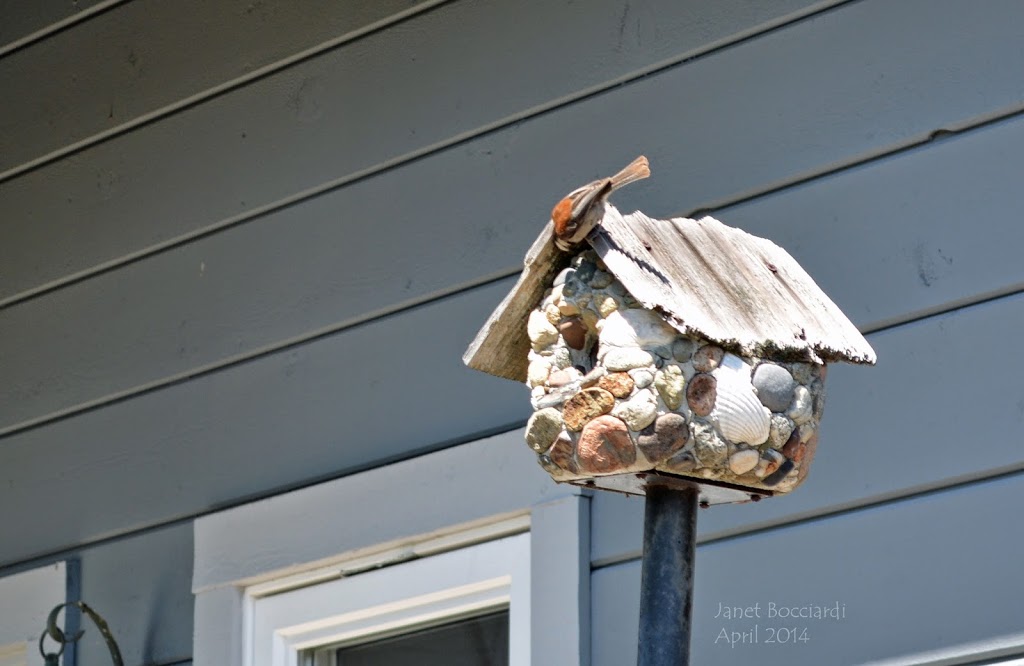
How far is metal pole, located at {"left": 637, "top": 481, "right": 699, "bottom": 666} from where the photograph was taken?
1559mm

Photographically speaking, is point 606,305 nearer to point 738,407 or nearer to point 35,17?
point 738,407

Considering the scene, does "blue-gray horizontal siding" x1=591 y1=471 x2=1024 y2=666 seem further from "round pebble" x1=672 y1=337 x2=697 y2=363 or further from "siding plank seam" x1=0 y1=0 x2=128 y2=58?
"siding plank seam" x1=0 y1=0 x2=128 y2=58

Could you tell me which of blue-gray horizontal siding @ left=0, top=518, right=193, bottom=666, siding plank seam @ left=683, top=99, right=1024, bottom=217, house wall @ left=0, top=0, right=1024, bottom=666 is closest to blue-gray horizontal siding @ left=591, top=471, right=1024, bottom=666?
house wall @ left=0, top=0, right=1024, bottom=666

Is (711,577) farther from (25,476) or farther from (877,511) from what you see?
(25,476)

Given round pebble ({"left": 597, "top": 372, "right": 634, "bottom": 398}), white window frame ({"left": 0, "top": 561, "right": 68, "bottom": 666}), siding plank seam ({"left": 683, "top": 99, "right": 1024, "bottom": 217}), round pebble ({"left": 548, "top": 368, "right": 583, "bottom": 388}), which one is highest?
siding plank seam ({"left": 683, "top": 99, "right": 1024, "bottom": 217})

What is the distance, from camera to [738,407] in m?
1.59

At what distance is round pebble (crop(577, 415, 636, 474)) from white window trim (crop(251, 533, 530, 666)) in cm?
95

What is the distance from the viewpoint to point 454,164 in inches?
110

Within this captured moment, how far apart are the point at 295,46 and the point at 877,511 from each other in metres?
1.43

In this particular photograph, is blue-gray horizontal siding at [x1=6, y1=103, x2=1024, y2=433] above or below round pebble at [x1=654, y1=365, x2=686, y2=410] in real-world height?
above

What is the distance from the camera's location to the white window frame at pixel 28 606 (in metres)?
3.09

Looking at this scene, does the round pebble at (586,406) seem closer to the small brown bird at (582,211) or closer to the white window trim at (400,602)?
the small brown bird at (582,211)

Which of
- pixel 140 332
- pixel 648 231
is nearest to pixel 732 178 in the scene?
pixel 648 231

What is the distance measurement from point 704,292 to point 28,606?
6.24ft
